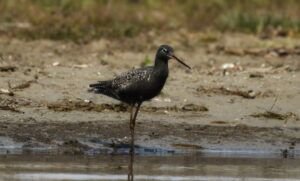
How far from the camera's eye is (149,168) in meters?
10.1

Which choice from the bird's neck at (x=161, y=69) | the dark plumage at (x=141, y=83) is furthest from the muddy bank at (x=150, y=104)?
the bird's neck at (x=161, y=69)

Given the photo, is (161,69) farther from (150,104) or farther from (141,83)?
(150,104)

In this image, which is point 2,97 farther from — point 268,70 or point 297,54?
point 297,54

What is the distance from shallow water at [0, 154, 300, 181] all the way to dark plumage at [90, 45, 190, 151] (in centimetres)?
67

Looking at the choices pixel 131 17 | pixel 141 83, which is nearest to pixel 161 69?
pixel 141 83

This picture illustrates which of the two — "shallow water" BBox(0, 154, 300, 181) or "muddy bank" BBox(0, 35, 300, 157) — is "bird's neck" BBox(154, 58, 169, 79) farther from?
"shallow water" BBox(0, 154, 300, 181)

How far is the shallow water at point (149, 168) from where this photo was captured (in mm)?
9430

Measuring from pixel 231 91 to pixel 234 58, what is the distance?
252cm

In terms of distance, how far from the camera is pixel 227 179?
9516mm

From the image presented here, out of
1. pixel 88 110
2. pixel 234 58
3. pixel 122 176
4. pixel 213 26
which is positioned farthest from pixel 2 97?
pixel 213 26

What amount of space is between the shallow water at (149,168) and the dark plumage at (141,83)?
0.67 meters

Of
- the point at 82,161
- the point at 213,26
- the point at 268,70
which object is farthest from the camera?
the point at 213,26

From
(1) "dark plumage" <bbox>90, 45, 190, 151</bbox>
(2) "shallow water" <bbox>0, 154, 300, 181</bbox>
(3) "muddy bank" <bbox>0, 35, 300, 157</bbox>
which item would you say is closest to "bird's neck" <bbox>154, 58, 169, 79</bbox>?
(1) "dark plumage" <bbox>90, 45, 190, 151</bbox>

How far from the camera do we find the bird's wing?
11125mm
